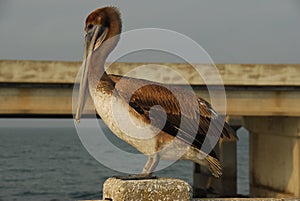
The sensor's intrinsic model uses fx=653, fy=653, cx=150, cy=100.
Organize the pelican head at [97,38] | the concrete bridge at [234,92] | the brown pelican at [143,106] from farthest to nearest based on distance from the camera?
1. the concrete bridge at [234,92]
2. the pelican head at [97,38]
3. the brown pelican at [143,106]

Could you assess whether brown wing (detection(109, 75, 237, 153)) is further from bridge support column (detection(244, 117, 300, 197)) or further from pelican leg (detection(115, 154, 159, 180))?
bridge support column (detection(244, 117, 300, 197))

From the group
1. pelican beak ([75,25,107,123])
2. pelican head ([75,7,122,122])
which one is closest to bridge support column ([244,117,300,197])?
pelican head ([75,7,122,122])

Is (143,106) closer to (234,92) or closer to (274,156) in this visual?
(234,92)

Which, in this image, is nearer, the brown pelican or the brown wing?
the brown pelican

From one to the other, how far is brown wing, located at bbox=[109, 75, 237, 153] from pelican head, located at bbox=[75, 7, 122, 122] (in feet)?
1.18

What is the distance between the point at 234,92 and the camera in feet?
77.8

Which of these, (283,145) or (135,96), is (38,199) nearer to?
(283,145)

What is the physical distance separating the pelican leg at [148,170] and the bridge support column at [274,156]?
61.4ft

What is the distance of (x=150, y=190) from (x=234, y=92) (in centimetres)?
1683

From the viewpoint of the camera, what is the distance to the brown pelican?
7.87 metres

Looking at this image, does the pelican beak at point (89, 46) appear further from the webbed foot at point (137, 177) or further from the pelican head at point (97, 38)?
the webbed foot at point (137, 177)

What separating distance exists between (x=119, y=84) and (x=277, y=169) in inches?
824

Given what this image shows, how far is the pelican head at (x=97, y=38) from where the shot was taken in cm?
820

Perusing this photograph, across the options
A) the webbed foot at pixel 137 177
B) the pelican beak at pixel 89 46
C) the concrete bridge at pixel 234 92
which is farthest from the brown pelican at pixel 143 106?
the concrete bridge at pixel 234 92
